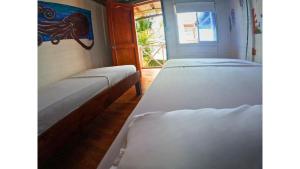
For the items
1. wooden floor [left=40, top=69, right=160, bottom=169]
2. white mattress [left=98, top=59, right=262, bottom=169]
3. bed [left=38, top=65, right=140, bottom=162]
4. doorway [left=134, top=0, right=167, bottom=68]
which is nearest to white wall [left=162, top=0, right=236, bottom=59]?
white mattress [left=98, top=59, right=262, bottom=169]

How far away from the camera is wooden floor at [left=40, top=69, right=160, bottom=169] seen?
5.64 ft

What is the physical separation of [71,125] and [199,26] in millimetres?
1529

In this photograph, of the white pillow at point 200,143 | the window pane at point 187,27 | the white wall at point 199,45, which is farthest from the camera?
the window pane at point 187,27

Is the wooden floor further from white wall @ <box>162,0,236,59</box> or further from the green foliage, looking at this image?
the green foliage

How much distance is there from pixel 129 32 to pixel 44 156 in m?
3.29

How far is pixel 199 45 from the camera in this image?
7.56 feet

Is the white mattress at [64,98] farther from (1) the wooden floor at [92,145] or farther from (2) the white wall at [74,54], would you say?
(2) the white wall at [74,54]

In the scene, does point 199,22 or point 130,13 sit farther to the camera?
point 130,13

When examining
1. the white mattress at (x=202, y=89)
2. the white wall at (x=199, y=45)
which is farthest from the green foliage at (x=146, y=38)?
the white mattress at (x=202, y=89)

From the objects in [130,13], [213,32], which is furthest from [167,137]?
[130,13]

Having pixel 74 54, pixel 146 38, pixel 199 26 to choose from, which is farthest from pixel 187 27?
pixel 146 38

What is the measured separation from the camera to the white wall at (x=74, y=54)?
2.65 meters
